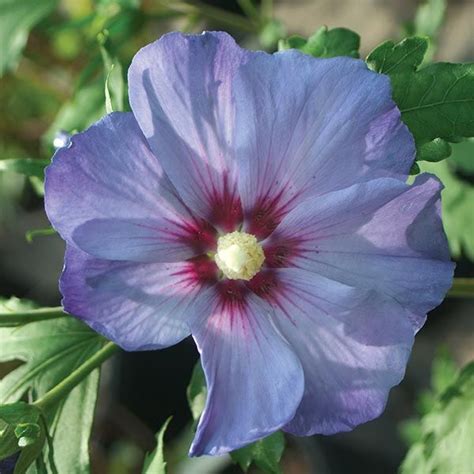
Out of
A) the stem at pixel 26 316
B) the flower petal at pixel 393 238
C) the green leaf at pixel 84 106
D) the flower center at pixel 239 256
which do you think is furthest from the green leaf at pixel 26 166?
the green leaf at pixel 84 106

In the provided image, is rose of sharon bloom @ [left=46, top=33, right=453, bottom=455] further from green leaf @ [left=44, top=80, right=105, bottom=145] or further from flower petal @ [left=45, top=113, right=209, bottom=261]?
green leaf @ [left=44, top=80, right=105, bottom=145]

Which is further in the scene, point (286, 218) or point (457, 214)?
point (457, 214)

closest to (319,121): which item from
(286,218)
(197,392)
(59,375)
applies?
(286,218)

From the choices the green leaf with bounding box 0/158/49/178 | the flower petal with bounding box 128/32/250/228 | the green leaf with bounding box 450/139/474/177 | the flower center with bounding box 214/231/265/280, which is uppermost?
the flower petal with bounding box 128/32/250/228

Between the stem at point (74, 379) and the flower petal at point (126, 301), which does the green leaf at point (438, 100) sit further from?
the stem at point (74, 379)

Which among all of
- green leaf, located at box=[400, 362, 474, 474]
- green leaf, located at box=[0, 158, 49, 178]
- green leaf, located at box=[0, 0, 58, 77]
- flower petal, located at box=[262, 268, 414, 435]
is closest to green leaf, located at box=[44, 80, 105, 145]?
green leaf, located at box=[0, 0, 58, 77]

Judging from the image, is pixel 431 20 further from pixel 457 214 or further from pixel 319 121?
pixel 319 121

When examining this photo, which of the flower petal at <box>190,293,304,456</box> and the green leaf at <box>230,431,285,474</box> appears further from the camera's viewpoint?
the green leaf at <box>230,431,285,474</box>
